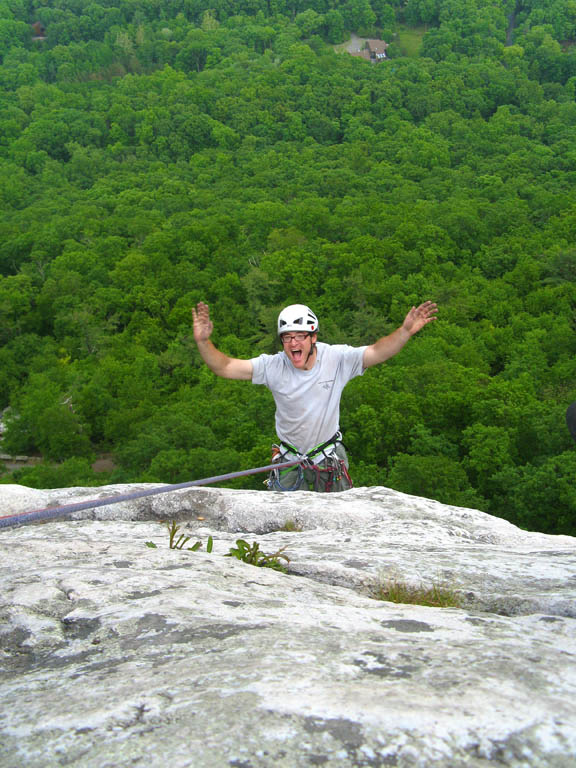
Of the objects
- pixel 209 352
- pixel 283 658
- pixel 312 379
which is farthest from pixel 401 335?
pixel 283 658

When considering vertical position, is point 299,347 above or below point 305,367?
above

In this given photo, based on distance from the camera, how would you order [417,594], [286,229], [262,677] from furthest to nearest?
[286,229] → [417,594] → [262,677]

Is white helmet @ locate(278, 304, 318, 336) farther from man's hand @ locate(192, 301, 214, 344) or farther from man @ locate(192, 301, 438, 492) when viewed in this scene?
man's hand @ locate(192, 301, 214, 344)

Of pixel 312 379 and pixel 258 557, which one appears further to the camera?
pixel 312 379

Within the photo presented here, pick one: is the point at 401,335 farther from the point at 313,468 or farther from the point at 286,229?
the point at 286,229

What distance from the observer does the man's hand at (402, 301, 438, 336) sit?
232 inches

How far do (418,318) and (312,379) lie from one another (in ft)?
3.43

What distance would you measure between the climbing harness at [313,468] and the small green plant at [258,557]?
6.06 ft

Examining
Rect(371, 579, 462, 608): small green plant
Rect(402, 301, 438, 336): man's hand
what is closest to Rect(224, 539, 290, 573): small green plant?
Rect(371, 579, 462, 608): small green plant

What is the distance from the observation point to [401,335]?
5.88 meters

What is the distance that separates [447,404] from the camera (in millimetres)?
33938

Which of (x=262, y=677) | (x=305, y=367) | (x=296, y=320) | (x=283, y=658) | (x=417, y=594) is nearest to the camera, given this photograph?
(x=262, y=677)

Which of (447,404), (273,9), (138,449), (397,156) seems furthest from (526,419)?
(273,9)

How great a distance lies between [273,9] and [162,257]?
104m
